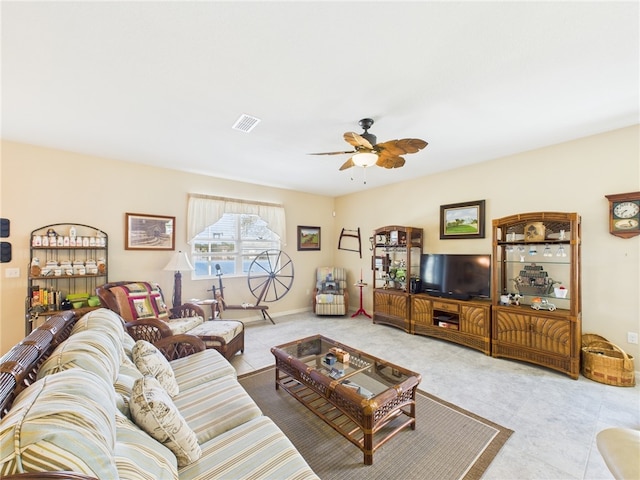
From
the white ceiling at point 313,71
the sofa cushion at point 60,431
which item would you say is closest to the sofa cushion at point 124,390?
the sofa cushion at point 60,431

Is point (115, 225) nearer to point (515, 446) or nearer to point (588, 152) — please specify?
point (515, 446)

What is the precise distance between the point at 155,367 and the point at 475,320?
3776mm

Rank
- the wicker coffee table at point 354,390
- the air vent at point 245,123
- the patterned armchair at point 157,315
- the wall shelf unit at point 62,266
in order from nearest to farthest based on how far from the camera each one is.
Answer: the wicker coffee table at point 354,390 < the air vent at point 245,123 < the patterned armchair at point 157,315 < the wall shelf unit at point 62,266

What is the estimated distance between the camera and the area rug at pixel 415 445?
1757 millimetres

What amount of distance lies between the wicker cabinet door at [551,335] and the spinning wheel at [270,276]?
4074 mm

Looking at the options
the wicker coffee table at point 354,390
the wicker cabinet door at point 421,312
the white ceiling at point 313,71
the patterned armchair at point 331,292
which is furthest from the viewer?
the patterned armchair at point 331,292

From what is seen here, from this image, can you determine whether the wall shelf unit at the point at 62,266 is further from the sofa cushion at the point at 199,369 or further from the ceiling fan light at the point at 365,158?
the ceiling fan light at the point at 365,158

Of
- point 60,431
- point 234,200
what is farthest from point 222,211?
point 60,431

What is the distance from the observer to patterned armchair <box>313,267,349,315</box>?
5.59 metres

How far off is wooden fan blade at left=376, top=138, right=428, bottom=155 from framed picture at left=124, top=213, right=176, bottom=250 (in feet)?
11.8

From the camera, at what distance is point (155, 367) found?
5.95 ft

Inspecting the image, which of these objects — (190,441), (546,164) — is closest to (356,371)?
(190,441)

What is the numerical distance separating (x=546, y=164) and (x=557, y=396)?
2707mm

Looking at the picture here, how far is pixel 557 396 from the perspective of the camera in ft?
8.54
